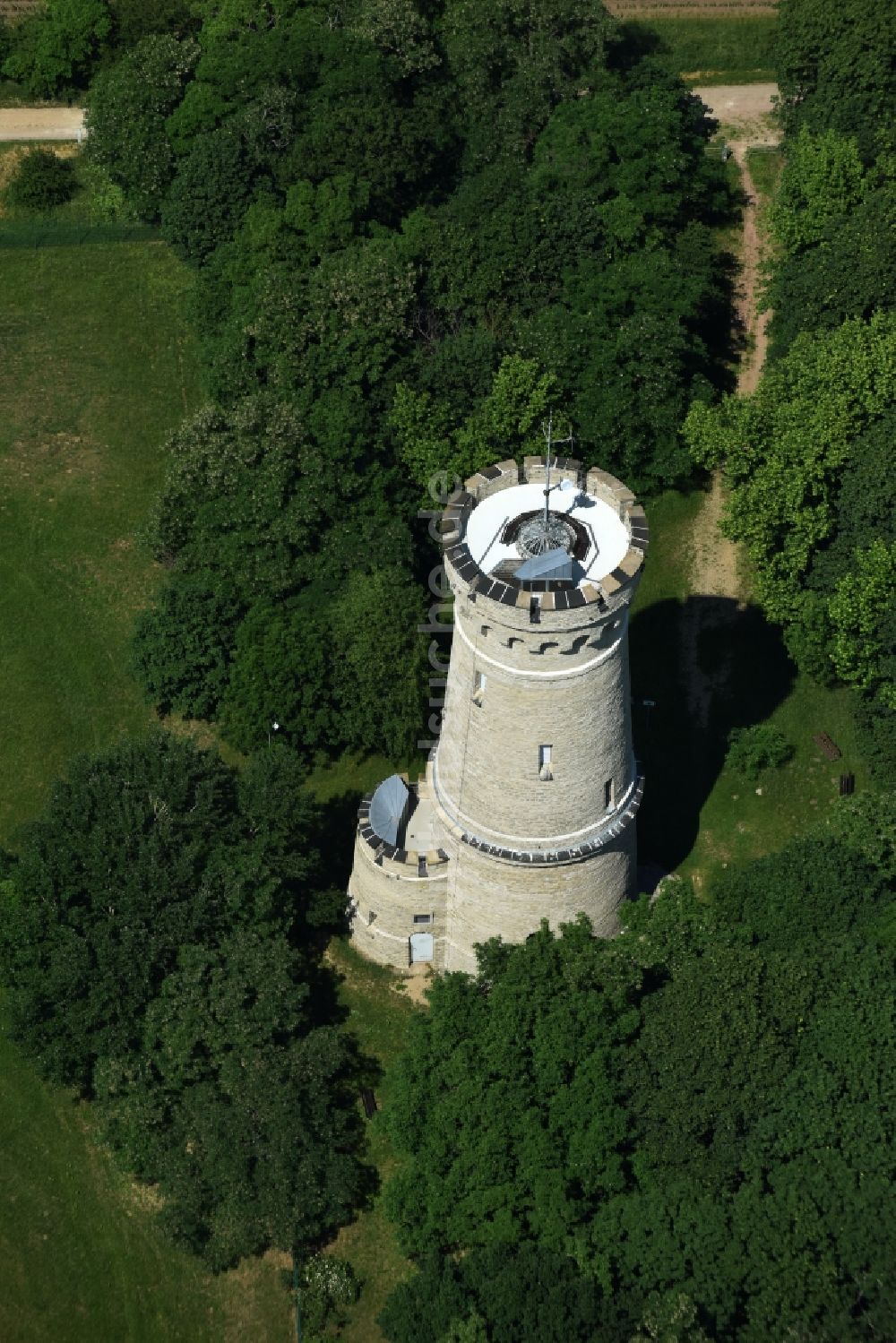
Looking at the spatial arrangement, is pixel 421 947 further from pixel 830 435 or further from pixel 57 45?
pixel 57 45

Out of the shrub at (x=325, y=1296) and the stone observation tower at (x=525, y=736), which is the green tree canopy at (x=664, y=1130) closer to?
the stone observation tower at (x=525, y=736)

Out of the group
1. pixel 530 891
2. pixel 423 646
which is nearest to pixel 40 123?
pixel 423 646

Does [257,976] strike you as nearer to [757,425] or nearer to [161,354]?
[757,425]

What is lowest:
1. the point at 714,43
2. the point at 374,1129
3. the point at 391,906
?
the point at 374,1129

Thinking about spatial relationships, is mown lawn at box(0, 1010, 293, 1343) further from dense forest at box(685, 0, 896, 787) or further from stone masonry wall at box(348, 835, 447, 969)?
dense forest at box(685, 0, 896, 787)

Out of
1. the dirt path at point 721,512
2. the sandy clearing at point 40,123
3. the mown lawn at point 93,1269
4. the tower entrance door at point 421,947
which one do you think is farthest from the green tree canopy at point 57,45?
the mown lawn at point 93,1269

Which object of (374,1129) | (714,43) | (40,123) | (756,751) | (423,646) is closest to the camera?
(374,1129)
